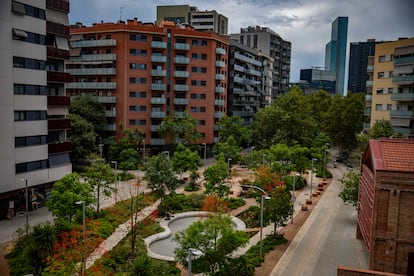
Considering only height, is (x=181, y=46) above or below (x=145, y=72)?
above

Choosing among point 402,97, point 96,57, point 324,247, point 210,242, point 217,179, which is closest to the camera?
point 210,242

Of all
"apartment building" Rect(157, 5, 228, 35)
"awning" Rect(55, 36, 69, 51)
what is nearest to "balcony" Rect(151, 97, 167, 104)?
"awning" Rect(55, 36, 69, 51)

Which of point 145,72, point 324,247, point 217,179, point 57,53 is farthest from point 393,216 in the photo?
point 145,72

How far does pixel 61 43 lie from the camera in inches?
1651

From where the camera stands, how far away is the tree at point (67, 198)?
95.4 feet

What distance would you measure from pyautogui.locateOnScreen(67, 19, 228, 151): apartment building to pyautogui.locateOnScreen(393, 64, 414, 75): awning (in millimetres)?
31150

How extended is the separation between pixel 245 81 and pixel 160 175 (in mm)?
55410

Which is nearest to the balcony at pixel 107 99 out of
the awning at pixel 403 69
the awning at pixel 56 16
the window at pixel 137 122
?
the window at pixel 137 122

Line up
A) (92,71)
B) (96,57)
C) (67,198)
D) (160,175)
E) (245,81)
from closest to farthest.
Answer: (67,198), (160,175), (96,57), (92,71), (245,81)

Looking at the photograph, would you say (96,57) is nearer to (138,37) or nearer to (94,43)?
(94,43)

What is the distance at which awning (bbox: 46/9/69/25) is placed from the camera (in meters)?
40.2

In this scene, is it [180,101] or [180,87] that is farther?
[180,101]

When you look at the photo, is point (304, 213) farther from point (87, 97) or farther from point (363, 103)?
point (363, 103)

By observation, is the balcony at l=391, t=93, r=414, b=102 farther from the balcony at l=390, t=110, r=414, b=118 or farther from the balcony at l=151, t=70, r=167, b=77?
the balcony at l=151, t=70, r=167, b=77
